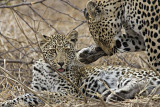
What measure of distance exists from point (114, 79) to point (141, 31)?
0.89 metres

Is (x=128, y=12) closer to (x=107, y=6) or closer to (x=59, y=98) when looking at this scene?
(x=107, y=6)

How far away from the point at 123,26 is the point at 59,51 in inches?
45.6

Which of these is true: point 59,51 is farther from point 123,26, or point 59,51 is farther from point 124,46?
point 124,46

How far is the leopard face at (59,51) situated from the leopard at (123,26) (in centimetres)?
51

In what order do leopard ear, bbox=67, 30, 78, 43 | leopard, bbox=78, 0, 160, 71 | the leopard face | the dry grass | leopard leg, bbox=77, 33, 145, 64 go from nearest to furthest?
the dry grass
leopard, bbox=78, 0, 160, 71
the leopard face
leopard ear, bbox=67, 30, 78, 43
leopard leg, bbox=77, 33, 145, 64

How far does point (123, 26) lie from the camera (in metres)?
6.41

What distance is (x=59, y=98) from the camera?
5.59m

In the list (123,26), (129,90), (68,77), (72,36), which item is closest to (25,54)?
(72,36)

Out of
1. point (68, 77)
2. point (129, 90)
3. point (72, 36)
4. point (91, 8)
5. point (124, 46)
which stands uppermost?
point (91, 8)

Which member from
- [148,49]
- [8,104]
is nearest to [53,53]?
[8,104]

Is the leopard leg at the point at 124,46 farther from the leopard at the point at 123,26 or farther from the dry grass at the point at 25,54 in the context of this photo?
the dry grass at the point at 25,54

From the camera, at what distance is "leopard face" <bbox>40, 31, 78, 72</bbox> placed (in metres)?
5.82

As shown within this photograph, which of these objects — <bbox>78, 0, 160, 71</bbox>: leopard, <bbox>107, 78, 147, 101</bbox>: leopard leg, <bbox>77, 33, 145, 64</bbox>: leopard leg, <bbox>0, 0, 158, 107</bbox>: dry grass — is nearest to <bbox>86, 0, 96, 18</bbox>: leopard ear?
<bbox>78, 0, 160, 71</bbox>: leopard

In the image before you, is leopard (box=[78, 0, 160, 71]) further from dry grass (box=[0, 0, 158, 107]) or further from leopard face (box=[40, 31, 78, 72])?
dry grass (box=[0, 0, 158, 107])
